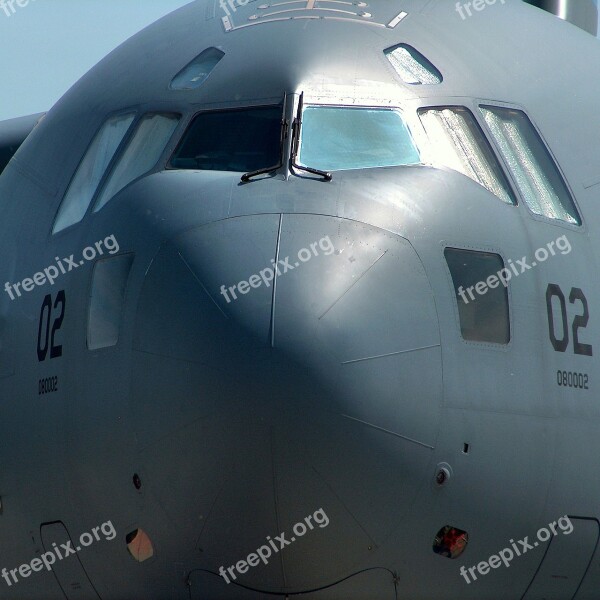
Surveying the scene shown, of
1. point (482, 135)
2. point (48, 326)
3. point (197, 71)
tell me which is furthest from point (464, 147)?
point (48, 326)

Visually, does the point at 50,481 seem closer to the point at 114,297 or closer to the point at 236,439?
the point at 114,297

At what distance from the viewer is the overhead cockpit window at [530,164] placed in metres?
7.39

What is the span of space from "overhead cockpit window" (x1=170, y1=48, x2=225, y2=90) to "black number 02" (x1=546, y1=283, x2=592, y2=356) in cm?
243

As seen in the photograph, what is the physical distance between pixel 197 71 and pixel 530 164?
82.4 inches

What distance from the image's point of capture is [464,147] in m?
7.32

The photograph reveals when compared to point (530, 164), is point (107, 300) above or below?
above

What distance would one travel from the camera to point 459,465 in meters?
6.34

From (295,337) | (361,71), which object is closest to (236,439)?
(295,337)

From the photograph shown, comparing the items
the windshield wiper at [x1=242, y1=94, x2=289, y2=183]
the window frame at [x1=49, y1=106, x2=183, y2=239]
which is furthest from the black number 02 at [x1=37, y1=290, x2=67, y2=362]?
the windshield wiper at [x1=242, y1=94, x2=289, y2=183]

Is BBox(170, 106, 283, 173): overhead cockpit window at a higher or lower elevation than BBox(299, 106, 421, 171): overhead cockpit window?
higher

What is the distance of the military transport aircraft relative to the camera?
607 centimetres

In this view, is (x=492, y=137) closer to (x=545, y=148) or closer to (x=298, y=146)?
(x=545, y=148)

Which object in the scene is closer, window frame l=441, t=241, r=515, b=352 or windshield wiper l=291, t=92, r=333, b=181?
window frame l=441, t=241, r=515, b=352

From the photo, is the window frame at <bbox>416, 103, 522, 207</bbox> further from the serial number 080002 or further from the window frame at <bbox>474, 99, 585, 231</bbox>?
the serial number 080002
